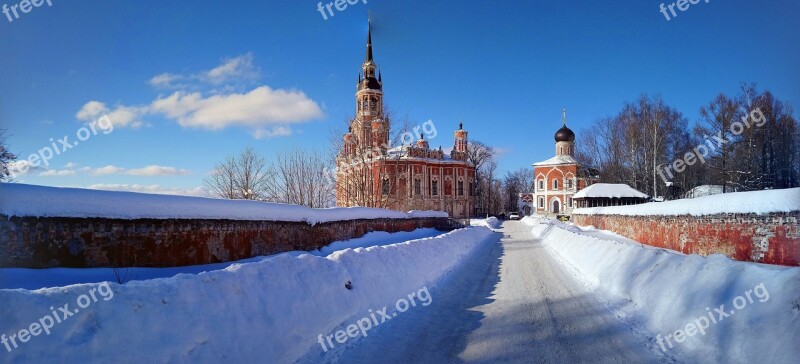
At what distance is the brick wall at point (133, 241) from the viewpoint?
6.50m

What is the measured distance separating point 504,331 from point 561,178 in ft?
216

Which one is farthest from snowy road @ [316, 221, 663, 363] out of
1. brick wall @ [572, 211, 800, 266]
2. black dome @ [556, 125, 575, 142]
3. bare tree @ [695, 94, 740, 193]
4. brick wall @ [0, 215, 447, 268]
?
black dome @ [556, 125, 575, 142]

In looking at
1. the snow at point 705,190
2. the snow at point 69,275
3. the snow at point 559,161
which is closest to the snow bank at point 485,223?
the snow at point 705,190

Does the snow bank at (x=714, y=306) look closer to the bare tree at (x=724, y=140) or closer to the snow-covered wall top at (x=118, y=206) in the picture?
the snow-covered wall top at (x=118, y=206)

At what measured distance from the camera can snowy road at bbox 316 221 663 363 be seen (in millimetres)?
5750

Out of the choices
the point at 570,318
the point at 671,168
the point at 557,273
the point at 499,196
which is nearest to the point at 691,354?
the point at 570,318

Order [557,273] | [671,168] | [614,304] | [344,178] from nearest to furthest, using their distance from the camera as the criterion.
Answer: [614,304]
[557,273]
[344,178]
[671,168]

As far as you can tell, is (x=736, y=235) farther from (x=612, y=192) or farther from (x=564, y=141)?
(x=564, y=141)

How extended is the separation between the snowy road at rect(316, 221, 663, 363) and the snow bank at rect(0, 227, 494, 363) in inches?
29.3

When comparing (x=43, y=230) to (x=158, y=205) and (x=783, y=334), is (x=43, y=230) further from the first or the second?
(x=783, y=334)

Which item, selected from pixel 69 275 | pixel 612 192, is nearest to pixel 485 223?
pixel 612 192

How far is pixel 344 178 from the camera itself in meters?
36.5

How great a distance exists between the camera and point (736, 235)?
11.9 m

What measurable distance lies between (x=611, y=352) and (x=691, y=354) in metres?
0.89
